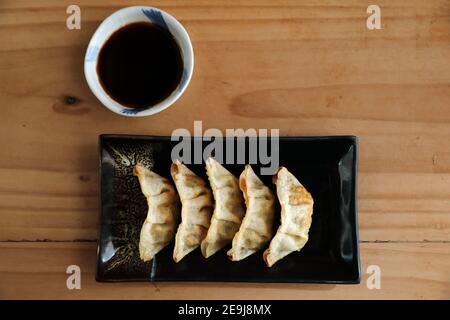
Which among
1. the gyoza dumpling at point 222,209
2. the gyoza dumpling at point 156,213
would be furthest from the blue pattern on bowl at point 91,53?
the gyoza dumpling at point 222,209

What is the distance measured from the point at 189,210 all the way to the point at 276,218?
12.2 inches

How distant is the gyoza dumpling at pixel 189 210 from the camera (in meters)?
1.61

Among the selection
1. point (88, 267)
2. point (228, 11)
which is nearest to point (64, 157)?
point (88, 267)

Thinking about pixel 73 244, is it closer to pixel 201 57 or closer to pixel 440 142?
pixel 201 57

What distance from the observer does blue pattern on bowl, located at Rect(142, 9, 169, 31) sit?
1638 mm

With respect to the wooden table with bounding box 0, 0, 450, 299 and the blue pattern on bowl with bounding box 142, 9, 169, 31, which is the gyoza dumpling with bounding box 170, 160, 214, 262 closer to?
the wooden table with bounding box 0, 0, 450, 299

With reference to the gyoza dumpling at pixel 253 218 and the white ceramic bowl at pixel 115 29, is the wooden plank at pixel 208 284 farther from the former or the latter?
the white ceramic bowl at pixel 115 29

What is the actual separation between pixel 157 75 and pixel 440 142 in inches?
41.8

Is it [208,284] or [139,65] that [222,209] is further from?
[139,65]

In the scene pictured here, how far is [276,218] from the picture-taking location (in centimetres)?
168

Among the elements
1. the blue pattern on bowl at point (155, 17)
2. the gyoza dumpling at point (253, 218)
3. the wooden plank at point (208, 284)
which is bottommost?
the wooden plank at point (208, 284)

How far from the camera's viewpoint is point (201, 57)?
1.76 meters

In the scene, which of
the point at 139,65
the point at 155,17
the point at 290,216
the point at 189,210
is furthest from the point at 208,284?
the point at 155,17

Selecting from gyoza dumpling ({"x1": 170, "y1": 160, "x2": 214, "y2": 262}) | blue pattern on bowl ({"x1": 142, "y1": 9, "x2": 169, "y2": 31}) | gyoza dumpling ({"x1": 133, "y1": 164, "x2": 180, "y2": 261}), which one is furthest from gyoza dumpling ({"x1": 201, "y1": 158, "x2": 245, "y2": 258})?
blue pattern on bowl ({"x1": 142, "y1": 9, "x2": 169, "y2": 31})
